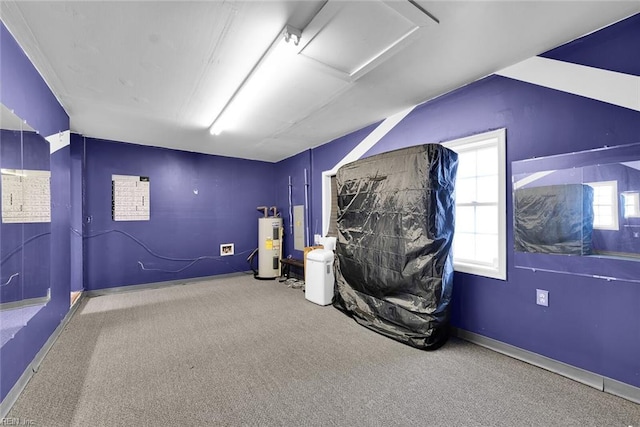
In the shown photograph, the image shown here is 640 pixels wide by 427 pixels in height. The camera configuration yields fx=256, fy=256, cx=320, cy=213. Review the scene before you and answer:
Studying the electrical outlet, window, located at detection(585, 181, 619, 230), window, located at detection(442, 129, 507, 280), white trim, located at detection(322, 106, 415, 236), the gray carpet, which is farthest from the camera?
white trim, located at detection(322, 106, 415, 236)

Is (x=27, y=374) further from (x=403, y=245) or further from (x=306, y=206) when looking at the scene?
(x=306, y=206)

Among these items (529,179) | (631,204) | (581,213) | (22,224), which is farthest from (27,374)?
(631,204)

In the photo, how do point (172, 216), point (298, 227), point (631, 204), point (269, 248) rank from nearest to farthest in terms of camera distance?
point (631, 204) < point (172, 216) < point (269, 248) < point (298, 227)

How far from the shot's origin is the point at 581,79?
1997mm

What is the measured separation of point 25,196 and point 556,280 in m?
4.36

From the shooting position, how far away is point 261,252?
5477mm

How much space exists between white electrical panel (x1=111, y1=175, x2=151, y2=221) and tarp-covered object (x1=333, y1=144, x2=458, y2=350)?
3996 millimetres

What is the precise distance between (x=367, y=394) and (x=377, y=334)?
1.01 metres

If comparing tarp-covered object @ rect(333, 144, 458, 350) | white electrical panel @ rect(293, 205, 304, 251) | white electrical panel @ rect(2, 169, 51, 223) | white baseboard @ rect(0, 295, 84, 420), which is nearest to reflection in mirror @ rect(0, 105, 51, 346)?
white electrical panel @ rect(2, 169, 51, 223)

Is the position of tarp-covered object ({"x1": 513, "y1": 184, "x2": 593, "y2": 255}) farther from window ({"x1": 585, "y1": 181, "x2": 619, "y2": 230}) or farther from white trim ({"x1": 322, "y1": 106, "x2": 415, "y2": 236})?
white trim ({"x1": 322, "y1": 106, "x2": 415, "y2": 236})

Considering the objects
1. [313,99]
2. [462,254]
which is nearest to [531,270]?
[462,254]

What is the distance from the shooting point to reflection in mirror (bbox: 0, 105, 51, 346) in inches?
68.8

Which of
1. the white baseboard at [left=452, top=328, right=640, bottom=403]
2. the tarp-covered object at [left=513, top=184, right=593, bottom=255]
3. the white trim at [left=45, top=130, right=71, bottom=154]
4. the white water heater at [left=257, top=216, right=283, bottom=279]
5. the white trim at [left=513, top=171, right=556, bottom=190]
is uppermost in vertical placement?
the white trim at [left=45, top=130, right=71, bottom=154]

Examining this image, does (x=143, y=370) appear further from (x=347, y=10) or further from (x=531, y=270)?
(x=531, y=270)
